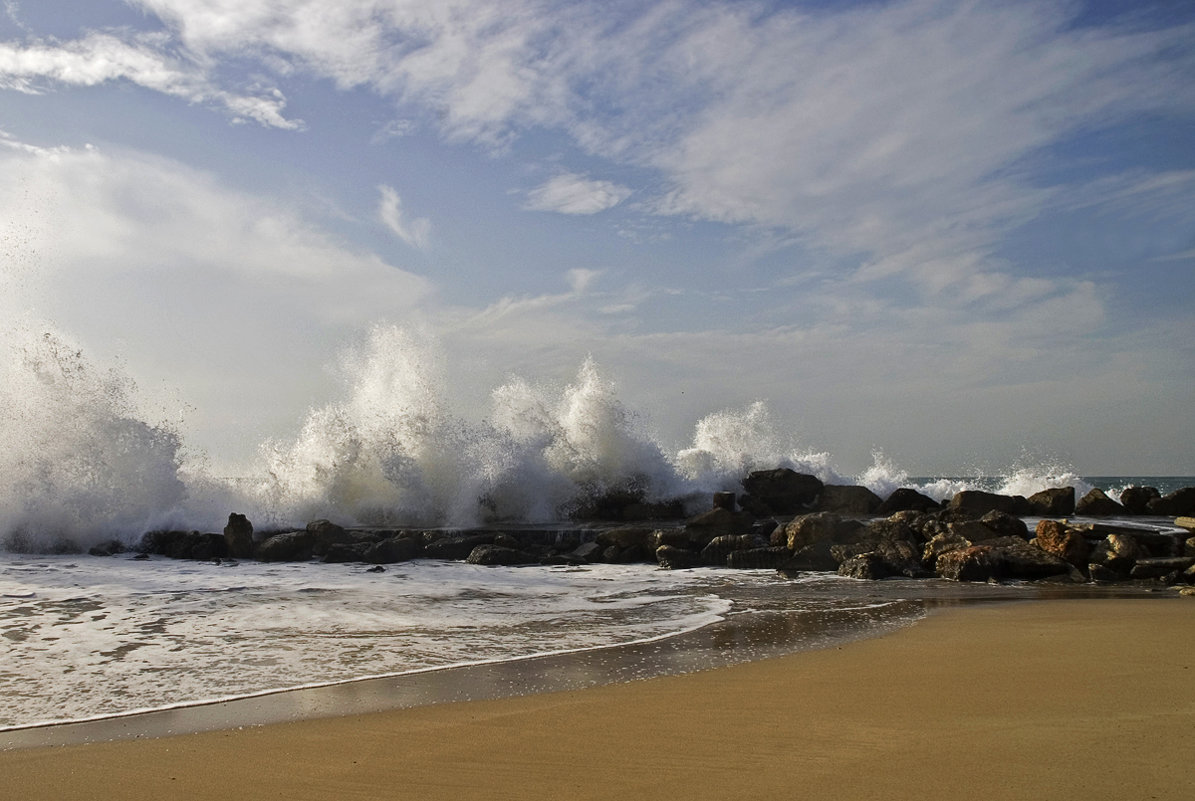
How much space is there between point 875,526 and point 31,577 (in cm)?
1030

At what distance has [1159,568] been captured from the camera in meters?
9.77

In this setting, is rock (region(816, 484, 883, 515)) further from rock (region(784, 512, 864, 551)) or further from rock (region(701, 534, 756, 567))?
rock (region(701, 534, 756, 567))

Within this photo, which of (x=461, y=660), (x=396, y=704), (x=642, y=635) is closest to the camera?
(x=396, y=704)

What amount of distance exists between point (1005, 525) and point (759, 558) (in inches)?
125

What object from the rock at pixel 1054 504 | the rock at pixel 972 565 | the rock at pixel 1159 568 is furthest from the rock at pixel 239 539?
the rock at pixel 1054 504

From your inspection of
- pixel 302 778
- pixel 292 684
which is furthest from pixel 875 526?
pixel 302 778

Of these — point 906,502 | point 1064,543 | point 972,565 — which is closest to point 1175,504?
point 906,502

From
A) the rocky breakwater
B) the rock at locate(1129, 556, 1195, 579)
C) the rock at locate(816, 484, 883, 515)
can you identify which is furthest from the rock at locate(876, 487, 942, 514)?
the rock at locate(1129, 556, 1195, 579)

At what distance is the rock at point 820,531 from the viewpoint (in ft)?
39.7

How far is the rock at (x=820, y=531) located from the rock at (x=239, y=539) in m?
7.89

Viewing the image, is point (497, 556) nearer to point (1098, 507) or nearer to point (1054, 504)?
point (1054, 504)

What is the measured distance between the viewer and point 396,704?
4.30 m

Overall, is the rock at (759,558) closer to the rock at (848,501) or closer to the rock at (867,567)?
the rock at (867,567)

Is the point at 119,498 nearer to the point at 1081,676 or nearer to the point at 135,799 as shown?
the point at 135,799
